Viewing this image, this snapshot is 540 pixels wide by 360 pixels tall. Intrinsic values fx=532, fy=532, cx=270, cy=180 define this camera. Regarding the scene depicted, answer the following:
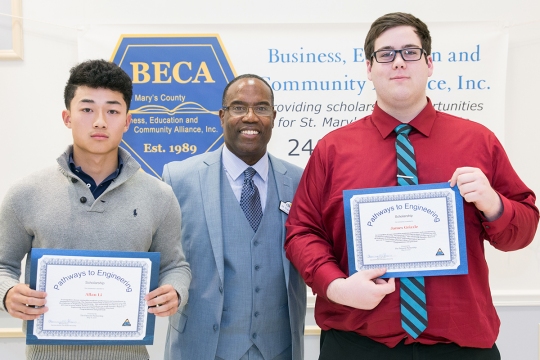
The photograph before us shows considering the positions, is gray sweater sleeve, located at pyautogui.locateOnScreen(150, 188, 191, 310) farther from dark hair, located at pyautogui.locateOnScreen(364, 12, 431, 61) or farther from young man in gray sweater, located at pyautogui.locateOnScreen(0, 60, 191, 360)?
dark hair, located at pyautogui.locateOnScreen(364, 12, 431, 61)

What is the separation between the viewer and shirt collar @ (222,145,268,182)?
2.48 metres

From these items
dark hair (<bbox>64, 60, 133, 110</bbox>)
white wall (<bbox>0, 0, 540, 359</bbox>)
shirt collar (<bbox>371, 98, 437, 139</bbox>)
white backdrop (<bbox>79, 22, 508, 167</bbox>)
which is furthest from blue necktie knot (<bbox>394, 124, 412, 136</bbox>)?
white wall (<bbox>0, 0, 540, 359</bbox>)

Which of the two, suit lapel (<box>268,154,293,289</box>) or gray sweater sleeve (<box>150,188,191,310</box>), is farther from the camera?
suit lapel (<box>268,154,293,289</box>)

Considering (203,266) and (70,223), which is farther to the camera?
(203,266)

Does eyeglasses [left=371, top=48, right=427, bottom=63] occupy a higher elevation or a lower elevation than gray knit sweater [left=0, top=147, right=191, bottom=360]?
higher

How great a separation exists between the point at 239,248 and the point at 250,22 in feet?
5.55

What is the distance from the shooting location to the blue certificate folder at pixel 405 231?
1855mm

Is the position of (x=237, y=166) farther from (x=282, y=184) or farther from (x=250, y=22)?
(x=250, y=22)

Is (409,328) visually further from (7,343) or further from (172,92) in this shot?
(7,343)

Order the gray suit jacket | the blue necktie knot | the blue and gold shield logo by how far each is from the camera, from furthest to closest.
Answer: the blue and gold shield logo < the gray suit jacket < the blue necktie knot

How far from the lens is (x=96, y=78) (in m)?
2.05

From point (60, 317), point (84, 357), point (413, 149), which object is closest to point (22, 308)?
point (60, 317)

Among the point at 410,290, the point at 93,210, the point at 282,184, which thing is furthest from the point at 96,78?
the point at 410,290

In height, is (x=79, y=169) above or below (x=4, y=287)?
above
